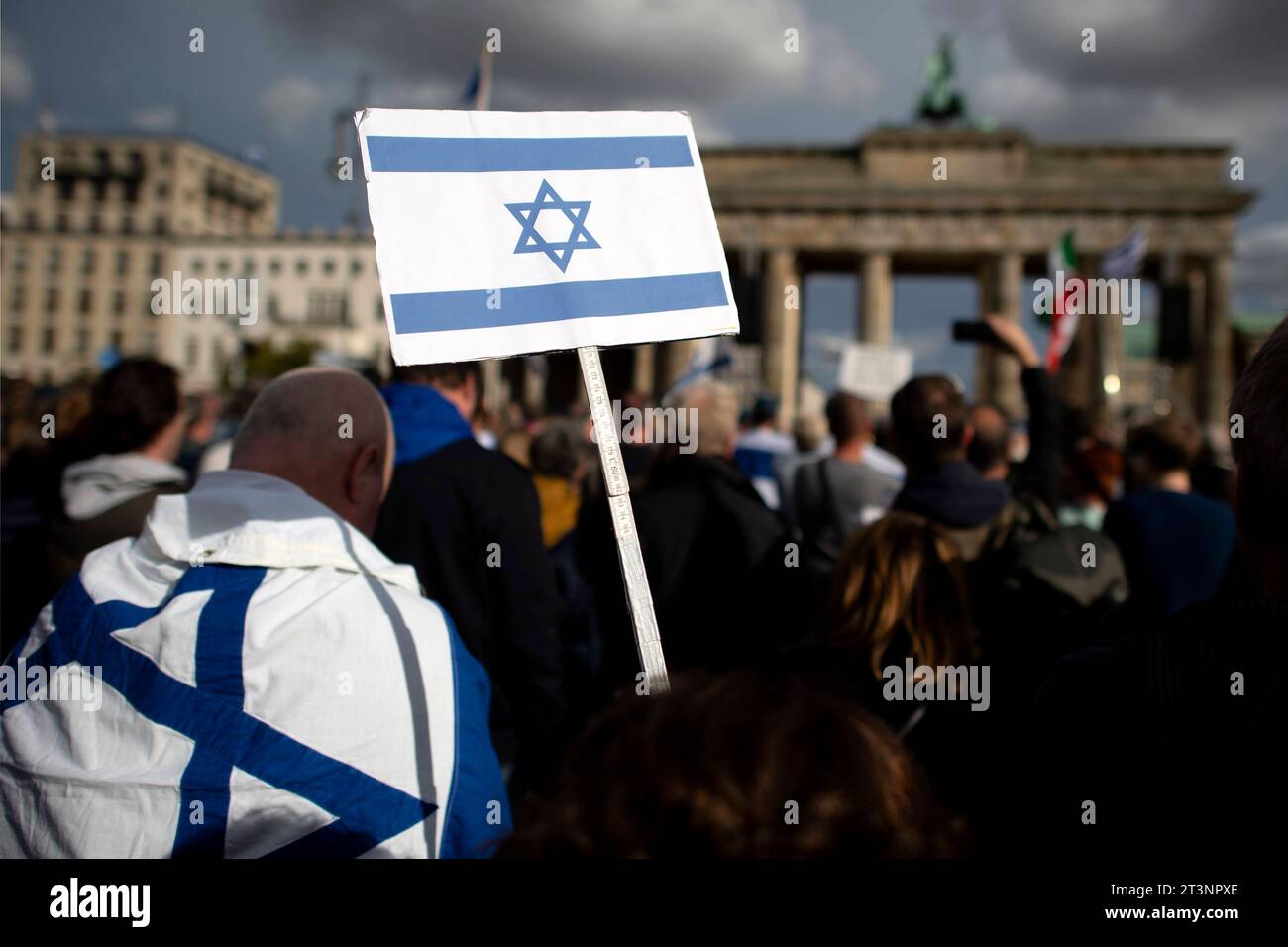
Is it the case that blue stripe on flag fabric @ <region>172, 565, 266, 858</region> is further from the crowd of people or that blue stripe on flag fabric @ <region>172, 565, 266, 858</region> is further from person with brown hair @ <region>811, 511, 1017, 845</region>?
person with brown hair @ <region>811, 511, 1017, 845</region>

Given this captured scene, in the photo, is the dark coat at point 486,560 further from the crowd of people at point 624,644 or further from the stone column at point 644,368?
the stone column at point 644,368

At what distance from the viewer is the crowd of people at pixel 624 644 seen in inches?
46.6

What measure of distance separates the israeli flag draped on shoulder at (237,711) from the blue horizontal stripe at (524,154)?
798 millimetres

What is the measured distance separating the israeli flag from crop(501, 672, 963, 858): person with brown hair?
1.15 meters

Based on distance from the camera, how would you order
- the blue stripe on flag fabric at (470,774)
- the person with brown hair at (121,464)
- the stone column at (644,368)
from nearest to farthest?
1. the blue stripe on flag fabric at (470,774)
2. the person with brown hair at (121,464)
3. the stone column at (644,368)

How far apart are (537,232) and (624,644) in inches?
96.1

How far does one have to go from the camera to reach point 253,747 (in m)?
1.87

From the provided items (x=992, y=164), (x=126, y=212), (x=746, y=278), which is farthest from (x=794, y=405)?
(x=126, y=212)

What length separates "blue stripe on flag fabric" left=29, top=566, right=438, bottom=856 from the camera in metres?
1.86

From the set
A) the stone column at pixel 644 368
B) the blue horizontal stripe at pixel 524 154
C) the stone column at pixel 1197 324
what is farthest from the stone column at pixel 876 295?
the blue horizontal stripe at pixel 524 154

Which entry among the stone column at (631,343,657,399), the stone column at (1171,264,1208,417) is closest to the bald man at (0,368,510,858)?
the stone column at (631,343,657,399)

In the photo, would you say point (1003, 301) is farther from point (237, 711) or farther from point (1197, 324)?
point (237, 711)
